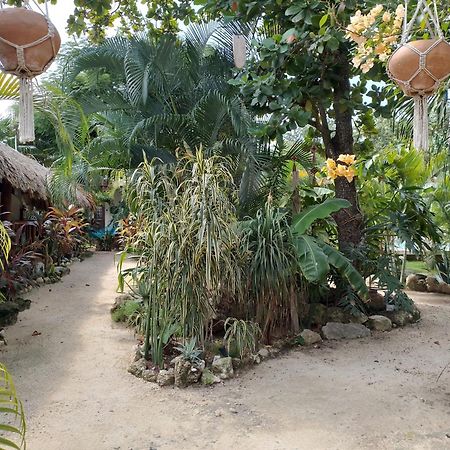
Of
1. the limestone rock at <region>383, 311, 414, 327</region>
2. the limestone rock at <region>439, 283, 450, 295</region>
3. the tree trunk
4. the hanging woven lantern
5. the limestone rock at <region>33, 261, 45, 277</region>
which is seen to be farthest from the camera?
the limestone rock at <region>33, 261, 45, 277</region>

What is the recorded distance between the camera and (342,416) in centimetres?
341

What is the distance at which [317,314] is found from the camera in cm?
585

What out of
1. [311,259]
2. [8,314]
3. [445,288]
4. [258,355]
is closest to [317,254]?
[311,259]

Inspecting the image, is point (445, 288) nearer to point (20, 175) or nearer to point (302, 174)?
point (302, 174)

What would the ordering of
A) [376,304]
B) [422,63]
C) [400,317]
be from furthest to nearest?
1. [376,304]
2. [400,317]
3. [422,63]

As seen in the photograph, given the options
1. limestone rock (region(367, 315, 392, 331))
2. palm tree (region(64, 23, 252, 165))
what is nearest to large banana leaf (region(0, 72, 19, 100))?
A: palm tree (region(64, 23, 252, 165))

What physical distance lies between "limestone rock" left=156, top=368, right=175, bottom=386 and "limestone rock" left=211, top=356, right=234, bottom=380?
373mm

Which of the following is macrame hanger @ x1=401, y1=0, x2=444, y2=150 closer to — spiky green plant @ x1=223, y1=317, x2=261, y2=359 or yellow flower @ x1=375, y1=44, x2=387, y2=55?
yellow flower @ x1=375, y1=44, x2=387, y2=55

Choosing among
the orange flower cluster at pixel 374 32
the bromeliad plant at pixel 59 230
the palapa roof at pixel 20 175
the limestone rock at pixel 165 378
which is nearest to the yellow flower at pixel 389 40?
the orange flower cluster at pixel 374 32

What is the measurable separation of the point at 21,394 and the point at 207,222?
2.05 metres

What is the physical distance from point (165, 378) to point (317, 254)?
6.48 ft

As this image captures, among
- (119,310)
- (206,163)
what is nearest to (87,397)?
(206,163)

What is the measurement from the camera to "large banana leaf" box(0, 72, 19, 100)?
4.41 m

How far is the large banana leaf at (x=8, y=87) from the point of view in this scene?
441 cm
